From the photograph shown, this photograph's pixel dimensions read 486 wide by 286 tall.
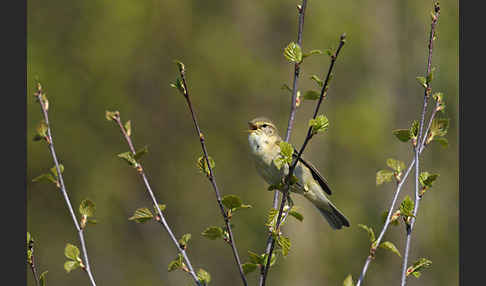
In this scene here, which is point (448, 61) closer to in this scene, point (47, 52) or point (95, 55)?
point (95, 55)

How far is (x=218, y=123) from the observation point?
35.3 ft

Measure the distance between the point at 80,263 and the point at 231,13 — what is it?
910 centimetres

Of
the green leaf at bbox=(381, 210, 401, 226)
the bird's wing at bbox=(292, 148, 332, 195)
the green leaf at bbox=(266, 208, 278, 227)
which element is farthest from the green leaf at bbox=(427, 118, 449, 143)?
the bird's wing at bbox=(292, 148, 332, 195)

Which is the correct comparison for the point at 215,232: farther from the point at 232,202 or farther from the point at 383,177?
the point at 383,177

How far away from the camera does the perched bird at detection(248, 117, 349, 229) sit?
3.37 m

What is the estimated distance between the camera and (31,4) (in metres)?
9.62

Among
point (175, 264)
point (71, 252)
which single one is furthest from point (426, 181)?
point (71, 252)

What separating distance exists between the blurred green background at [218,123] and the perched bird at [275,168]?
561cm

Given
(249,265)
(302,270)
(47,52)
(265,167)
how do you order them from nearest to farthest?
(249,265) → (265,167) → (47,52) → (302,270)

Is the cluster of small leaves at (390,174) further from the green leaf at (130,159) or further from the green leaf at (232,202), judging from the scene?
the green leaf at (130,159)

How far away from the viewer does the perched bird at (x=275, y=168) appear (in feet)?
11.1

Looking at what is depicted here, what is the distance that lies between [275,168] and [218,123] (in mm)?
7498

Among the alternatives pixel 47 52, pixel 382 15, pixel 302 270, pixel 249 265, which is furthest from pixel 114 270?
pixel 249 265

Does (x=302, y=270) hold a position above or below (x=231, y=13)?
below
